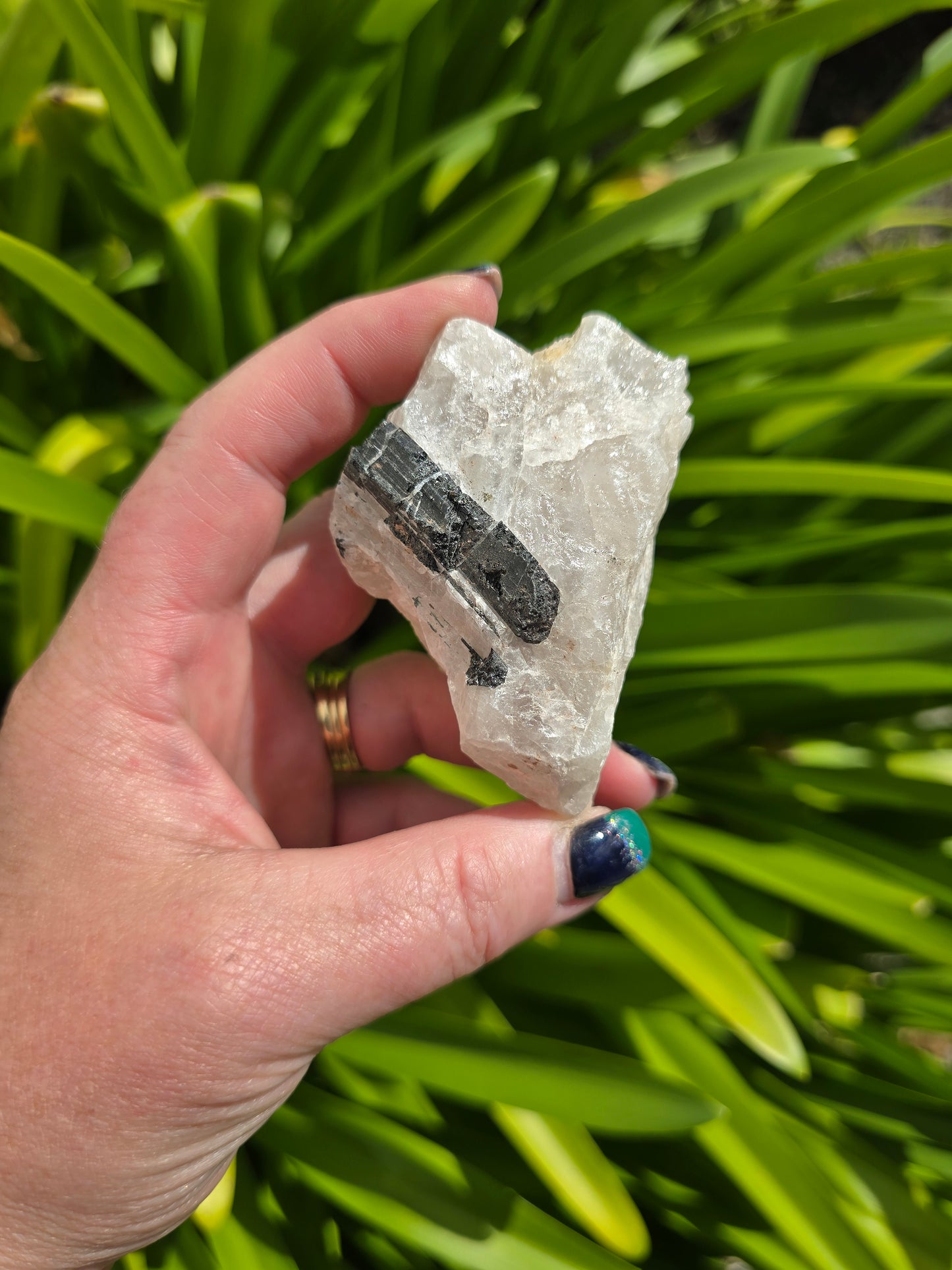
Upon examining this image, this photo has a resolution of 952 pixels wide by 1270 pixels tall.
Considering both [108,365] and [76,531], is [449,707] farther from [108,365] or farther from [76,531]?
[108,365]

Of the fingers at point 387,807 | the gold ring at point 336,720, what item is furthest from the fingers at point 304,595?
the fingers at point 387,807

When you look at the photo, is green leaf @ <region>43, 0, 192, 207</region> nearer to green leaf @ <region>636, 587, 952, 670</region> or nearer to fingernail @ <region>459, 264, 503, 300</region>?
fingernail @ <region>459, 264, 503, 300</region>

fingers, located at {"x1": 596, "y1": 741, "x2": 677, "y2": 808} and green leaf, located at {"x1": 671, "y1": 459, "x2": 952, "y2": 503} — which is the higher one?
green leaf, located at {"x1": 671, "y1": 459, "x2": 952, "y2": 503}

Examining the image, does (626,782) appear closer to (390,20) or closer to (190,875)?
(190,875)

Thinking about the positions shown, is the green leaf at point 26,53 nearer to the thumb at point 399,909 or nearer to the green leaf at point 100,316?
the green leaf at point 100,316

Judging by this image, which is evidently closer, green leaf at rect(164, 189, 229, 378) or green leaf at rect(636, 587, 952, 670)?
green leaf at rect(636, 587, 952, 670)

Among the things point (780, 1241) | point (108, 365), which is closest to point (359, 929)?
point (780, 1241)

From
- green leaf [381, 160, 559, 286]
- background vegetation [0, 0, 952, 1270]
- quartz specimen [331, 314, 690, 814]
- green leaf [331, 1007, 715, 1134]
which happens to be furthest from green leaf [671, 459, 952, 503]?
green leaf [331, 1007, 715, 1134]
